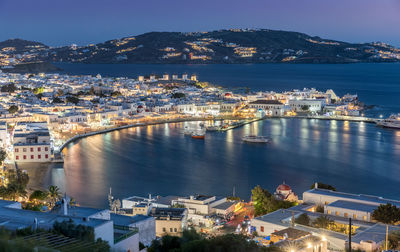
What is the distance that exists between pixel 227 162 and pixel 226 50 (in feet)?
227

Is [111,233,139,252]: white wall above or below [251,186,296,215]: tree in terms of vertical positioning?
above

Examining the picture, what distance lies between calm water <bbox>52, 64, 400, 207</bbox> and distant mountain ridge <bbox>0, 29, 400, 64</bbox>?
193 ft

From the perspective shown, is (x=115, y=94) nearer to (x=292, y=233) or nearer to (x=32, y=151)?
(x=32, y=151)

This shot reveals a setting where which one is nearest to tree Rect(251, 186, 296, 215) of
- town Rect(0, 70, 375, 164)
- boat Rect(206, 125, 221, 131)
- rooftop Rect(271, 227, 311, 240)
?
rooftop Rect(271, 227, 311, 240)

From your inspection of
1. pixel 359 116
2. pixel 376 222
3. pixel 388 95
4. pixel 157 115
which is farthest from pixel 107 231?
pixel 388 95

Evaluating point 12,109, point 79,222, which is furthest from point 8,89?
point 79,222

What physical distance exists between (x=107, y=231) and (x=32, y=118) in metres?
15.0

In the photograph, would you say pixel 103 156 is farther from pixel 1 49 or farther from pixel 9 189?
pixel 1 49

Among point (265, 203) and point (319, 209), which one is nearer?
point (319, 209)

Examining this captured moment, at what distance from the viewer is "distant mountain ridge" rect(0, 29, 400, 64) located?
7644 centimetres

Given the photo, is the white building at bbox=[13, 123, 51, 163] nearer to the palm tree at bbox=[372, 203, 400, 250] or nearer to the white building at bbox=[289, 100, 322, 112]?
the palm tree at bbox=[372, 203, 400, 250]

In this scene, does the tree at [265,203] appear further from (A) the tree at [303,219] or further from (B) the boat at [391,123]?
(B) the boat at [391,123]

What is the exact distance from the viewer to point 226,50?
79.5 m

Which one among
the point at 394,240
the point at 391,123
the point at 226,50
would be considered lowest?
the point at 394,240
